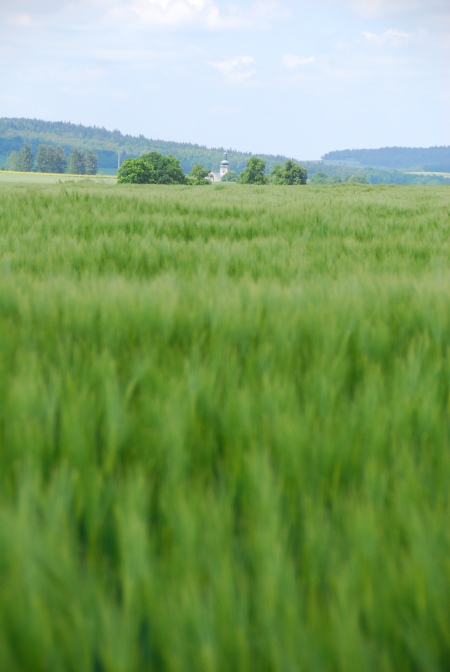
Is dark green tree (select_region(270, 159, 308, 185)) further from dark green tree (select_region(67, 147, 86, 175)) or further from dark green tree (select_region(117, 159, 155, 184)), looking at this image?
dark green tree (select_region(67, 147, 86, 175))

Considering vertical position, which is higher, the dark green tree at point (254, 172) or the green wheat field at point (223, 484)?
the dark green tree at point (254, 172)

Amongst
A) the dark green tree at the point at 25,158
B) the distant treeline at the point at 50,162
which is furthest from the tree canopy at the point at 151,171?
the distant treeline at the point at 50,162

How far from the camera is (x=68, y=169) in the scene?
467 feet

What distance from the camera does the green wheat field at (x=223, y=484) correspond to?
526 mm

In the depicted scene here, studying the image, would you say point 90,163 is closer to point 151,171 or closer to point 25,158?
point 25,158

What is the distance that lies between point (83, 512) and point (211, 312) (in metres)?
0.88

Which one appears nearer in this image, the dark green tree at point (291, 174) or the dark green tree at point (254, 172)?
the dark green tree at point (291, 174)

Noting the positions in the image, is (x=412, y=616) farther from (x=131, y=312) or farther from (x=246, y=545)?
(x=131, y=312)

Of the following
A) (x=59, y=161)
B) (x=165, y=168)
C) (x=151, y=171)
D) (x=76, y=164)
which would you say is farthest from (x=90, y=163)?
(x=151, y=171)

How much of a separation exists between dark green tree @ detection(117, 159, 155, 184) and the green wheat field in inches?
2738

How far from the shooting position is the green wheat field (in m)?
0.53

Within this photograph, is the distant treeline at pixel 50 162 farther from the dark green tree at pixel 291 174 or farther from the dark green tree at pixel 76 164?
the dark green tree at pixel 291 174

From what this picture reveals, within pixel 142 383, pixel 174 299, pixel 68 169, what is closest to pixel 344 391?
pixel 142 383

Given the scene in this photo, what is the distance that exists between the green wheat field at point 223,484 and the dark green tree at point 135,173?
6955 cm
